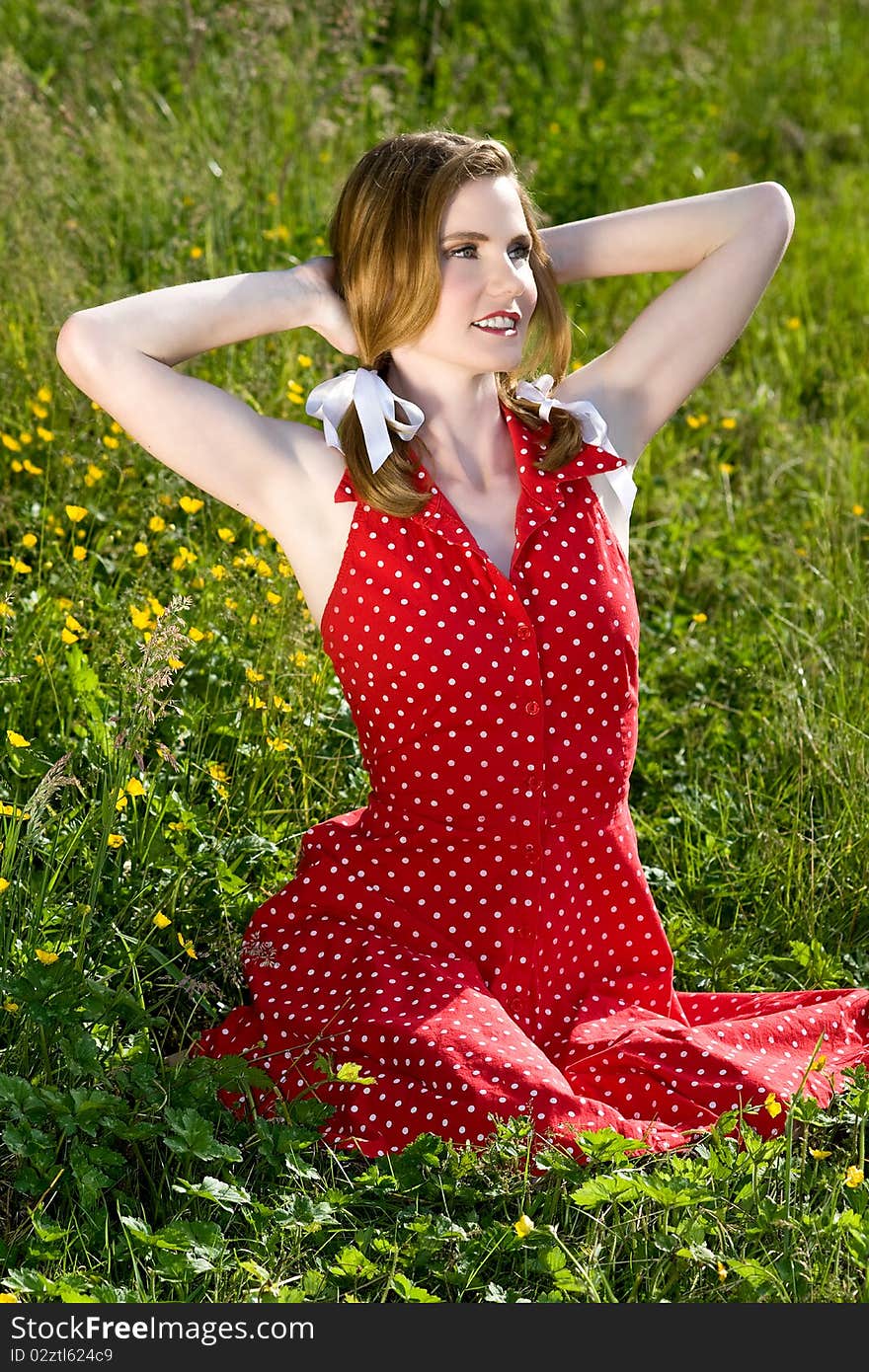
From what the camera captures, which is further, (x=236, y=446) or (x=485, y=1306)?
(x=236, y=446)

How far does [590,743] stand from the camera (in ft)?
9.00

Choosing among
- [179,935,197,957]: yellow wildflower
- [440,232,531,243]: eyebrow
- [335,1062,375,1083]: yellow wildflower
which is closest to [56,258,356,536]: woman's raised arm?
[440,232,531,243]: eyebrow

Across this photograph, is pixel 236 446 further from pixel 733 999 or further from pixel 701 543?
pixel 701 543

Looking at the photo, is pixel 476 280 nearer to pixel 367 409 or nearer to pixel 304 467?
pixel 367 409

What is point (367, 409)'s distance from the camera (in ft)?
8.74

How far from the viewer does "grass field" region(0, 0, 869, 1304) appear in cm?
231

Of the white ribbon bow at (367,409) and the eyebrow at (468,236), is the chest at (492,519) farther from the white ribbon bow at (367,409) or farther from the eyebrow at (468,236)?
the eyebrow at (468,236)

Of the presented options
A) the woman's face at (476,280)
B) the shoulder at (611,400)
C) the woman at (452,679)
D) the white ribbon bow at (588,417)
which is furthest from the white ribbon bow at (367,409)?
the shoulder at (611,400)

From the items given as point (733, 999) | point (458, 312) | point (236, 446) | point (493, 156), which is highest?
point (493, 156)

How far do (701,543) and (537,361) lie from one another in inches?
58.8

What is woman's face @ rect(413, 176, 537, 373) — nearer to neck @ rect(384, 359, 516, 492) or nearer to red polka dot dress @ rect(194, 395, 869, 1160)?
neck @ rect(384, 359, 516, 492)

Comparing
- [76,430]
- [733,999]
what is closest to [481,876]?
[733,999]

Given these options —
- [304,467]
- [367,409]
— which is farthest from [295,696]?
[367,409]

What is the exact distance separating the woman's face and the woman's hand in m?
0.16
